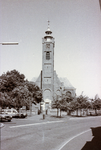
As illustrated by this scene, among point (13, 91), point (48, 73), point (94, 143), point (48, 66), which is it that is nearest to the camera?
point (94, 143)

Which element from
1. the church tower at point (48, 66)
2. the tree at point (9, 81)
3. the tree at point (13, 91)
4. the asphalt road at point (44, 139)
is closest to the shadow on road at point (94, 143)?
the asphalt road at point (44, 139)

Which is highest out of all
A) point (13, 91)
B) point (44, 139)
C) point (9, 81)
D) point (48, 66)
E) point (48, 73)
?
point (48, 66)

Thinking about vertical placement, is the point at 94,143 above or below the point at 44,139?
below

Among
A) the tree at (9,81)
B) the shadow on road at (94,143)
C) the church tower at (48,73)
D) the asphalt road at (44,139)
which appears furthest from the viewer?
the church tower at (48,73)

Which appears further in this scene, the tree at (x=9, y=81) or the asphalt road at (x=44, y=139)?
the tree at (x=9, y=81)

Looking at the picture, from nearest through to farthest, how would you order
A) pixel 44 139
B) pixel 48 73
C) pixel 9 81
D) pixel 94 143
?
pixel 94 143, pixel 44 139, pixel 9 81, pixel 48 73

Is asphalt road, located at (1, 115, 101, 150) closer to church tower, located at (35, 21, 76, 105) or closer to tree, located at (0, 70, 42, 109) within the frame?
tree, located at (0, 70, 42, 109)

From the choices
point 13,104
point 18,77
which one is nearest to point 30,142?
point 13,104

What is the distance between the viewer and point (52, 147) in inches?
366

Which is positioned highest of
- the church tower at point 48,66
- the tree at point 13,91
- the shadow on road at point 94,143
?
the church tower at point 48,66

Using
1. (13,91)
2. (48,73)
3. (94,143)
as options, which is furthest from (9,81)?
(94,143)

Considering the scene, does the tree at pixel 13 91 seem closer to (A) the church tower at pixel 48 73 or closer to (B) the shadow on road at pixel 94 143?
(A) the church tower at pixel 48 73

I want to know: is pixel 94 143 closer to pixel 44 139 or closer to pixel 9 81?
pixel 44 139

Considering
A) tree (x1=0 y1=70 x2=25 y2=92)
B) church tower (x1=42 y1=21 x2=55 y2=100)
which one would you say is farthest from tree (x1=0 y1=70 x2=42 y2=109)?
church tower (x1=42 y1=21 x2=55 y2=100)
